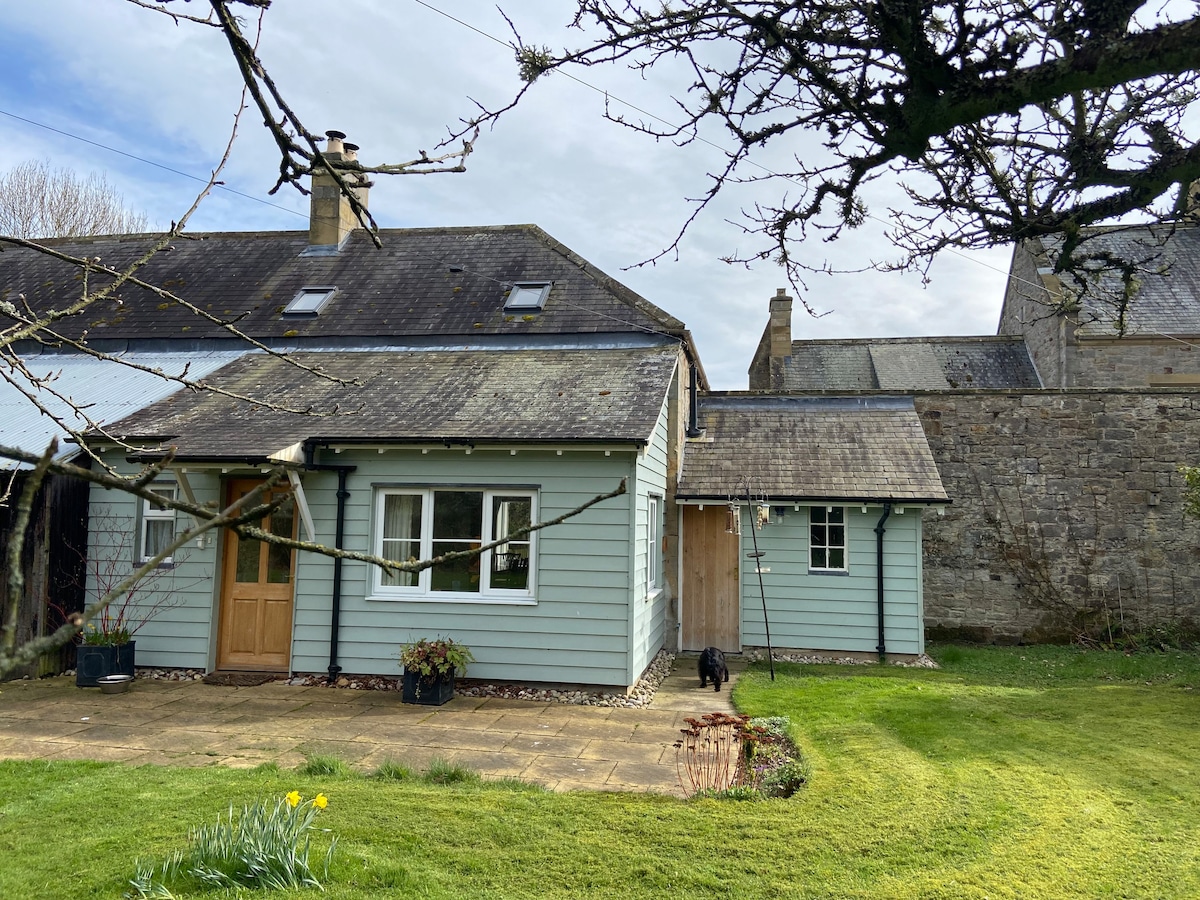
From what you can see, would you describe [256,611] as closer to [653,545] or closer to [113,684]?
[113,684]

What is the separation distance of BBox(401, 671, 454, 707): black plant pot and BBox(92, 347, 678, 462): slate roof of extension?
2596mm

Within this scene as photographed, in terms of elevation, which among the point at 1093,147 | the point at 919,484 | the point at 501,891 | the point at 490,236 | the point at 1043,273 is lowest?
the point at 501,891

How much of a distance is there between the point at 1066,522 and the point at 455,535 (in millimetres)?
10115

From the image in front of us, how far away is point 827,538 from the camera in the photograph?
476 inches

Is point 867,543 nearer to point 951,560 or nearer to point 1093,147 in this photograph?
point 951,560

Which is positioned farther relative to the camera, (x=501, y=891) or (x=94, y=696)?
(x=94, y=696)

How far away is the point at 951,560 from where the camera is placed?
44.8 feet

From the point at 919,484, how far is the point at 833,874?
8.22m

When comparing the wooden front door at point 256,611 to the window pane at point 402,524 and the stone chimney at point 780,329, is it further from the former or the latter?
the stone chimney at point 780,329

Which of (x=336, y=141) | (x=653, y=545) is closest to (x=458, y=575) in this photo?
(x=653, y=545)

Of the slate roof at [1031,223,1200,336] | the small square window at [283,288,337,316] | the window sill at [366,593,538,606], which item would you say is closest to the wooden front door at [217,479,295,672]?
the window sill at [366,593,538,606]

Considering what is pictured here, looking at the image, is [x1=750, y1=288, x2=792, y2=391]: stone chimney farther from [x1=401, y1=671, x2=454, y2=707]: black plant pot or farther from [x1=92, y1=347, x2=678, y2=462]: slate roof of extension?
[x1=401, y1=671, x2=454, y2=707]: black plant pot

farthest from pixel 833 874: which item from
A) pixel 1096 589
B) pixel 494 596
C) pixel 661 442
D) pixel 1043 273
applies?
pixel 1043 273

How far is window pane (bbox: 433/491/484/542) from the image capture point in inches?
383
